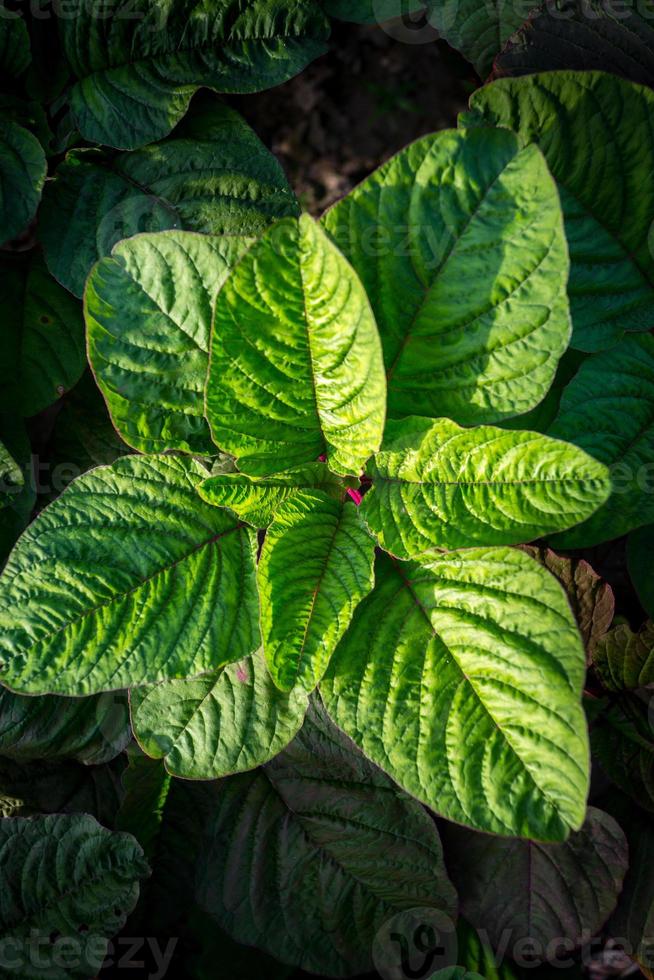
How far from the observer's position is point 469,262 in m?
0.89

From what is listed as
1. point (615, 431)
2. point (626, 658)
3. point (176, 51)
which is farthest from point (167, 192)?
point (626, 658)

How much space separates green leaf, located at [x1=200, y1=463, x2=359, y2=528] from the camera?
978 millimetres

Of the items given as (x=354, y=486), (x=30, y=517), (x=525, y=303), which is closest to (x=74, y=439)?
(x=30, y=517)

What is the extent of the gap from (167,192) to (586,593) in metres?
0.87

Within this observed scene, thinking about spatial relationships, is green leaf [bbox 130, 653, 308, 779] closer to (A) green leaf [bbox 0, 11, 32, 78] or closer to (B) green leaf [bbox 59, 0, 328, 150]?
(B) green leaf [bbox 59, 0, 328, 150]

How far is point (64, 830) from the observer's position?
3.95ft

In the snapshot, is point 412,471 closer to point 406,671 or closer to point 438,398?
point 438,398

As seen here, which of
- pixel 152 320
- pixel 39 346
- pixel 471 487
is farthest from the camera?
pixel 39 346

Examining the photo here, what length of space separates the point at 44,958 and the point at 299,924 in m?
0.39

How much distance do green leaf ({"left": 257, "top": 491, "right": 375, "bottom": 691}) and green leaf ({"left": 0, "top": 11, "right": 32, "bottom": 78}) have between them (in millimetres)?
875

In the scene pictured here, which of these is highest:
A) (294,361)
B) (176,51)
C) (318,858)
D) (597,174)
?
(176,51)

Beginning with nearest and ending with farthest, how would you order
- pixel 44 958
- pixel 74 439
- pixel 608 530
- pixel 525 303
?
1. pixel 525 303
2. pixel 608 530
3. pixel 44 958
4. pixel 74 439

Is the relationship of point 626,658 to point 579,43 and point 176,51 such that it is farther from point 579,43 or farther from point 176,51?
point 176,51

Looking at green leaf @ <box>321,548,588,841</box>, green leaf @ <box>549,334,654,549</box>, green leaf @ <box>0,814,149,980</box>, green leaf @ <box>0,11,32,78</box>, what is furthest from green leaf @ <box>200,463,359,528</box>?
green leaf @ <box>0,11,32,78</box>
